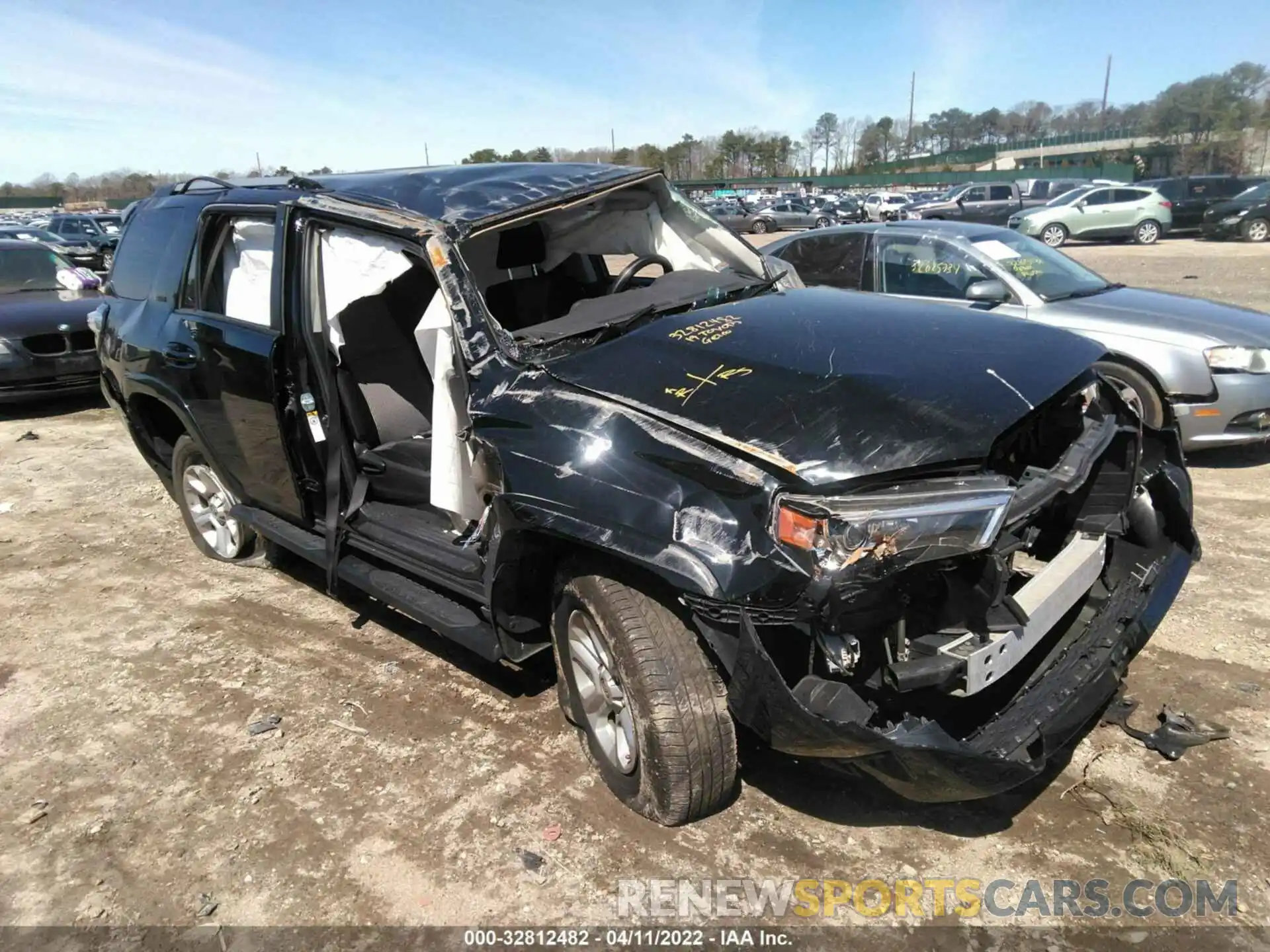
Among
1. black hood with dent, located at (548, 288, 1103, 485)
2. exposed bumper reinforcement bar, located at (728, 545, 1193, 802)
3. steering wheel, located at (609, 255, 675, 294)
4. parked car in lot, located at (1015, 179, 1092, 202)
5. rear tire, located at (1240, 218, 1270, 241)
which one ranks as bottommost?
exposed bumper reinforcement bar, located at (728, 545, 1193, 802)

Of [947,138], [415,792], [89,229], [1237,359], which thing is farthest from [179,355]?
[947,138]

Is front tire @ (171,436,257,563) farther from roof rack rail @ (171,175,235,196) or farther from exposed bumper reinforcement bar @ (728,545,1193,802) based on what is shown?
exposed bumper reinforcement bar @ (728,545,1193,802)

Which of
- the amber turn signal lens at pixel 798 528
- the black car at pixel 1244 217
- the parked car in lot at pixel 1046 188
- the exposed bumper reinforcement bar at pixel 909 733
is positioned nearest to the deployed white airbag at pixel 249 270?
the amber turn signal lens at pixel 798 528

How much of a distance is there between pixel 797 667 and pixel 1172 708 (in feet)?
6.21

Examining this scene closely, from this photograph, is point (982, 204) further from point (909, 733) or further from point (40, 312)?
point (909, 733)

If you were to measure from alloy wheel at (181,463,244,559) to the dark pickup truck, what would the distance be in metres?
23.5

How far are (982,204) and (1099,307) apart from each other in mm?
21988

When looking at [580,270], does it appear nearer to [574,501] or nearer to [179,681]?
[574,501]

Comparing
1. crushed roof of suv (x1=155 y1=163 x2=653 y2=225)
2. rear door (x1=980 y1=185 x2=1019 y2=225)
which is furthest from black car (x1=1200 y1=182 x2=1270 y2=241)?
crushed roof of suv (x1=155 y1=163 x2=653 y2=225)

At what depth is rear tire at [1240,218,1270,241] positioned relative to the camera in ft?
68.4

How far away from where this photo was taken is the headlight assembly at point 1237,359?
5.32m

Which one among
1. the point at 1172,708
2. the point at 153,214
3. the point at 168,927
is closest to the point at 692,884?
the point at 168,927

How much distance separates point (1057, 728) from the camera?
238 centimetres

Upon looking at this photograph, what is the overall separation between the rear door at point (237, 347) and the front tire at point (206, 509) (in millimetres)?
460
